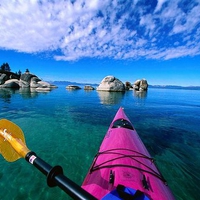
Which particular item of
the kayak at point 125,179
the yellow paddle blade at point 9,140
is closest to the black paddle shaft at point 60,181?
the yellow paddle blade at point 9,140

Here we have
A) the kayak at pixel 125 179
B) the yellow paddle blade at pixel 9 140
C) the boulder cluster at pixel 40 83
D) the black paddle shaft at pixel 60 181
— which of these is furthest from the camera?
the boulder cluster at pixel 40 83

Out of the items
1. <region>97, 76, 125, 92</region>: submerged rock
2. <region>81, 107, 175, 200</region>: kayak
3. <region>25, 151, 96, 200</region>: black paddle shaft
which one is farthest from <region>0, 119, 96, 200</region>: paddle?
<region>97, 76, 125, 92</region>: submerged rock

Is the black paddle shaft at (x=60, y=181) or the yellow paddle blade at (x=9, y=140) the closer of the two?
the black paddle shaft at (x=60, y=181)

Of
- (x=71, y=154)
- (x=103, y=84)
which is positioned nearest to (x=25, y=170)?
(x=71, y=154)

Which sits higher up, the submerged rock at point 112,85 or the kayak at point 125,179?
the submerged rock at point 112,85

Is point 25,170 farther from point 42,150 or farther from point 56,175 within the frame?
point 56,175

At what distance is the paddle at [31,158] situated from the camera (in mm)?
1151

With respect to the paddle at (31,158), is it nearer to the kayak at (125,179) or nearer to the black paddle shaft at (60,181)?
the black paddle shaft at (60,181)

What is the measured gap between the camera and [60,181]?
1.27 meters

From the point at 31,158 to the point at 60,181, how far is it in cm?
53

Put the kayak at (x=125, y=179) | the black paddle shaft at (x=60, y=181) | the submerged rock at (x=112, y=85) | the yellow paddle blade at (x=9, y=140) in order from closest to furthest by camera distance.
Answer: the black paddle shaft at (x=60, y=181) < the yellow paddle blade at (x=9, y=140) < the kayak at (x=125, y=179) < the submerged rock at (x=112, y=85)

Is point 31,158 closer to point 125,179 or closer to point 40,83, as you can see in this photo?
point 125,179

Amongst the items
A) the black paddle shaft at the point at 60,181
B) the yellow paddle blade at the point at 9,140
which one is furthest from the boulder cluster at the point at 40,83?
the black paddle shaft at the point at 60,181

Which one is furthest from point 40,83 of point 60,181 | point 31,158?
point 60,181
